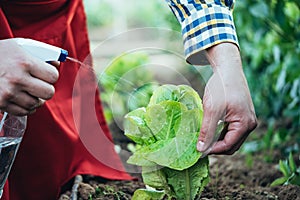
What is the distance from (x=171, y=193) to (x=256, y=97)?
63.8 inches

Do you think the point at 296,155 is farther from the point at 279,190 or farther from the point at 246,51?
the point at 246,51

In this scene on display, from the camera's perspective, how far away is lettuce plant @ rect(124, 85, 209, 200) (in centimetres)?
132

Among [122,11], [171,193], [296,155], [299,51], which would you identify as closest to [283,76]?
[299,51]

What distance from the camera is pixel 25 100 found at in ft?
3.90

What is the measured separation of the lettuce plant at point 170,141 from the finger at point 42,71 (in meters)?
0.25

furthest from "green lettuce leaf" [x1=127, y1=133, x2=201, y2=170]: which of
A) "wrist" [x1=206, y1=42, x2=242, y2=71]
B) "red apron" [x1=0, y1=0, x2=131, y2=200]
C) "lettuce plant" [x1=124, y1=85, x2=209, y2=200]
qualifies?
"red apron" [x1=0, y1=0, x2=131, y2=200]

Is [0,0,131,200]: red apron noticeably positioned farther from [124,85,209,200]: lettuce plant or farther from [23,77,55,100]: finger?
[23,77,55,100]: finger

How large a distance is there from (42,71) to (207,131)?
364 millimetres

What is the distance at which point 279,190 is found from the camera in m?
1.70

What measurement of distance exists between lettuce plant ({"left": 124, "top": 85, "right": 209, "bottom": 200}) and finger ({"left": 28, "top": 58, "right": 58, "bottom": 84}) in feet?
0.80

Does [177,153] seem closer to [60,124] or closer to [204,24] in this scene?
[204,24]

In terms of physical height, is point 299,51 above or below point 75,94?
below

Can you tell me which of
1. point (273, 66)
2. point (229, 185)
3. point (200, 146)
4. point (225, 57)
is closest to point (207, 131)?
point (200, 146)

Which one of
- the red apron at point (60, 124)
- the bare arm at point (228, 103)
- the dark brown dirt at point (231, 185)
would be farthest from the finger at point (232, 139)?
the red apron at point (60, 124)
